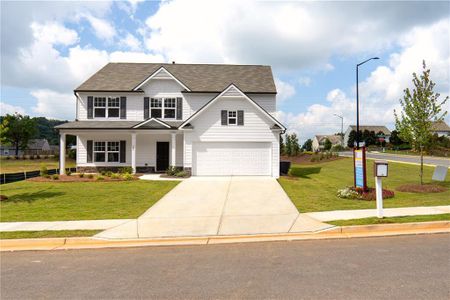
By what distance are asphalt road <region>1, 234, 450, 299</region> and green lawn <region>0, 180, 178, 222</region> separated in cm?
367

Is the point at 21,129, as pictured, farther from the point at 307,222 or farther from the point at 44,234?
the point at 307,222

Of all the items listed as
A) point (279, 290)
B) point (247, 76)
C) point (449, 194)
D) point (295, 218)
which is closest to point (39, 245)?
point (279, 290)

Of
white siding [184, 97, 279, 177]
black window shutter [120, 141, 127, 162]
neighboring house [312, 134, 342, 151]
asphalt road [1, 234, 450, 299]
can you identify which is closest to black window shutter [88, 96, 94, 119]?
black window shutter [120, 141, 127, 162]

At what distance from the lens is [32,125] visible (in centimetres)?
7394

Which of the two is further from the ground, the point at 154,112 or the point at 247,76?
the point at 247,76

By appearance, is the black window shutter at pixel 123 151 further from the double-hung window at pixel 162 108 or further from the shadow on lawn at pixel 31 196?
the shadow on lawn at pixel 31 196

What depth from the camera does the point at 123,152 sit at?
24281 mm

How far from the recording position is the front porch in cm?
2405

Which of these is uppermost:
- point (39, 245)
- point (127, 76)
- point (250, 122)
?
point (127, 76)

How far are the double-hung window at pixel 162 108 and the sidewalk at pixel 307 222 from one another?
15.7m

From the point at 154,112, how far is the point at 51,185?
9.74 meters

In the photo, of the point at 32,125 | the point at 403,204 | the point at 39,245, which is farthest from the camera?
the point at 32,125

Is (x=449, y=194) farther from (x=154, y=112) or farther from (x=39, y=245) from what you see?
(x=154, y=112)

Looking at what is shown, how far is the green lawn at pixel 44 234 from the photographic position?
7.98 meters
